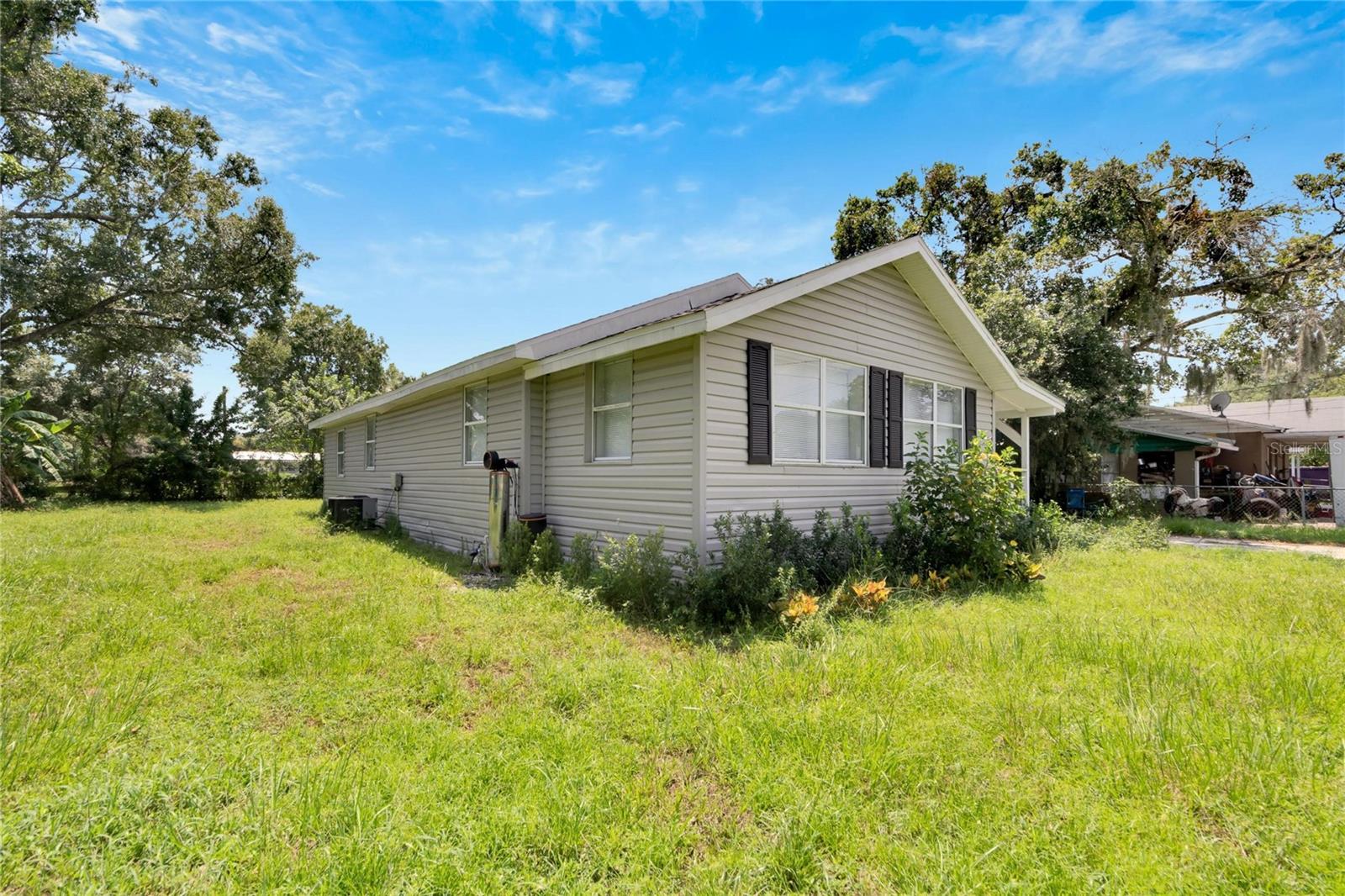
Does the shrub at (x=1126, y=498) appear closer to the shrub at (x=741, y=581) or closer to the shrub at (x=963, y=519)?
the shrub at (x=963, y=519)

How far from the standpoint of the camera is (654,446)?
257 inches

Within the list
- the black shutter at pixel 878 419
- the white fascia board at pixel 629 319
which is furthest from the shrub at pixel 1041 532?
the white fascia board at pixel 629 319

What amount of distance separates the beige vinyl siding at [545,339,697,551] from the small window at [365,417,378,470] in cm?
834

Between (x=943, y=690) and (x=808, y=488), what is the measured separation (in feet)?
11.9

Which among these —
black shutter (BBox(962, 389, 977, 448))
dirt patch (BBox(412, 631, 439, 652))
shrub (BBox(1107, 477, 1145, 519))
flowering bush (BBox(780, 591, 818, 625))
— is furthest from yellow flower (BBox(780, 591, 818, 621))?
shrub (BBox(1107, 477, 1145, 519))

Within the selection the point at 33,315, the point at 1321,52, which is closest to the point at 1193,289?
the point at 1321,52

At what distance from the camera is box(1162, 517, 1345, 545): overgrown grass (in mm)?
10805

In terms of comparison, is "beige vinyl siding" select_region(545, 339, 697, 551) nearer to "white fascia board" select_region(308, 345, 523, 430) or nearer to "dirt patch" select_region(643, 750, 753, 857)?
"white fascia board" select_region(308, 345, 523, 430)

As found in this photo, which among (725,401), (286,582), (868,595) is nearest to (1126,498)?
(868,595)

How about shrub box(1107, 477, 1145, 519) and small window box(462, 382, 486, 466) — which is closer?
small window box(462, 382, 486, 466)

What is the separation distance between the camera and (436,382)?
9.57 m

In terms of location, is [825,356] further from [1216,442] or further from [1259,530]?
[1216,442]

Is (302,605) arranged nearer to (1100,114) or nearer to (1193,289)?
(1100,114)

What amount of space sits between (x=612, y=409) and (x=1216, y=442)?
18.7m
